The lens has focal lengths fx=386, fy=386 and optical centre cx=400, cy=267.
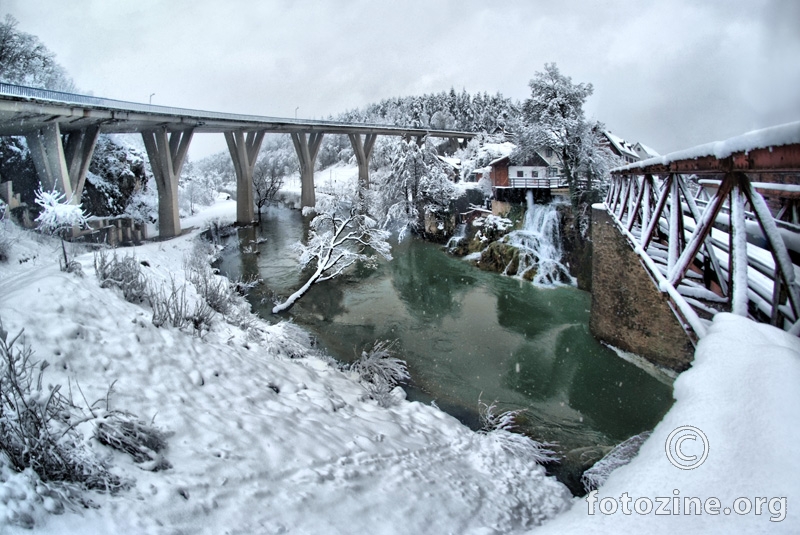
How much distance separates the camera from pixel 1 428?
2.96 m

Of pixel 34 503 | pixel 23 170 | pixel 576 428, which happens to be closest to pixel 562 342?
pixel 576 428

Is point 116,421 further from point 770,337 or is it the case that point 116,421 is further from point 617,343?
point 617,343

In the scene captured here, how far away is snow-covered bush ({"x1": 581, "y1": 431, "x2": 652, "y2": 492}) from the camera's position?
17.6ft

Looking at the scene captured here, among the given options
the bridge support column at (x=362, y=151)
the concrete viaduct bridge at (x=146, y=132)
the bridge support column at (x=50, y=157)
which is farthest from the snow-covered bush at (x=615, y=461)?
the bridge support column at (x=362, y=151)

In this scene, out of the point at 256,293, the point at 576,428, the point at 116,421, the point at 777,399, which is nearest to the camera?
the point at 777,399

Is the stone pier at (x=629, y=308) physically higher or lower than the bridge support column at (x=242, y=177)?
lower

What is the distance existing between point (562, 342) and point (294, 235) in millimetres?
23106

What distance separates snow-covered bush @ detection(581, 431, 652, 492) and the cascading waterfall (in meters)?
14.5

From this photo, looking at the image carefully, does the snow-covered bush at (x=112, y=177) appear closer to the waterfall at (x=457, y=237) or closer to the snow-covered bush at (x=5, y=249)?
the snow-covered bush at (x=5, y=249)

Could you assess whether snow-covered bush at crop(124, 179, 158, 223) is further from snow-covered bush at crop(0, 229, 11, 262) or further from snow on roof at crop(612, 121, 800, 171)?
snow on roof at crop(612, 121, 800, 171)

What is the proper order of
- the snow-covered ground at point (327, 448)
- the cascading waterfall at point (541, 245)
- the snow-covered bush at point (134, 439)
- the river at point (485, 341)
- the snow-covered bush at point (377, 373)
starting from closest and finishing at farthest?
the snow-covered ground at point (327, 448) < the snow-covered bush at point (134, 439) < the snow-covered bush at point (377, 373) < the river at point (485, 341) < the cascading waterfall at point (541, 245)

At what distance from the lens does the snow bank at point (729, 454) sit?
1785 millimetres

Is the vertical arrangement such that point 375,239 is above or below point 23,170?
below

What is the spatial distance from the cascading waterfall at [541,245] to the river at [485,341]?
1.11 m
